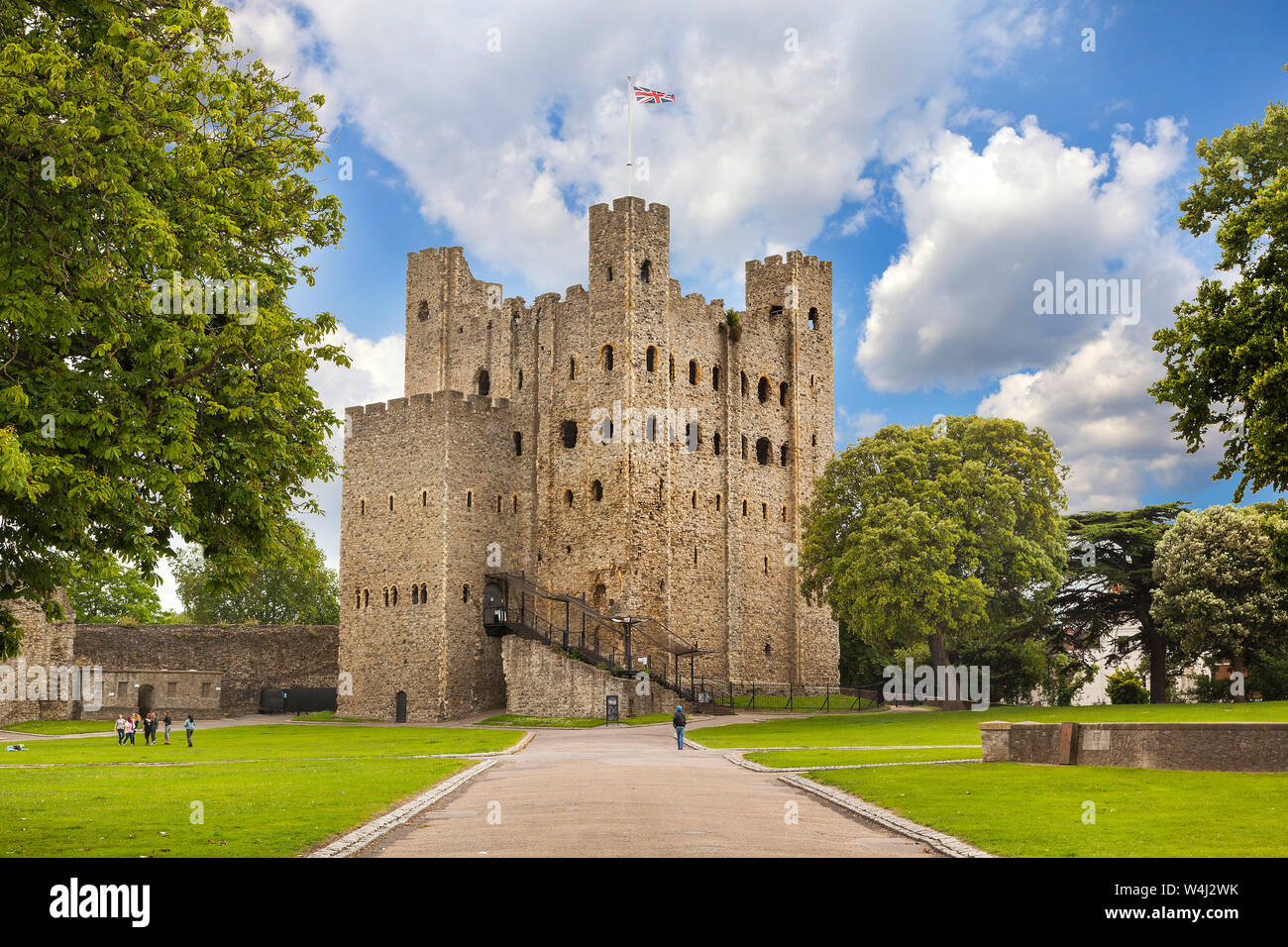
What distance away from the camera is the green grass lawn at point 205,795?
507 inches

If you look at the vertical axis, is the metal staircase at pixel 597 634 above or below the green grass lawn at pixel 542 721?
above

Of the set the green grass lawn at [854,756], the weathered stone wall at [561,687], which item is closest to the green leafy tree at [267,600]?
the weathered stone wall at [561,687]

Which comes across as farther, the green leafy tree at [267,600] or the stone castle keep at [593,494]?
the green leafy tree at [267,600]

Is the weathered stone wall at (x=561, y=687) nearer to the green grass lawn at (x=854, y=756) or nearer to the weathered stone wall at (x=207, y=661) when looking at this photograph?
the weathered stone wall at (x=207, y=661)

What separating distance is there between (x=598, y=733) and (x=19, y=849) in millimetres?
30466

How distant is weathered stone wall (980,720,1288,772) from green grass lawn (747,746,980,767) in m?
2.05

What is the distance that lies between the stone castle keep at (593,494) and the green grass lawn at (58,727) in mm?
12312

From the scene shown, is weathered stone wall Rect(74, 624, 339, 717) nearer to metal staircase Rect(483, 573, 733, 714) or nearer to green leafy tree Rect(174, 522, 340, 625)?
metal staircase Rect(483, 573, 733, 714)

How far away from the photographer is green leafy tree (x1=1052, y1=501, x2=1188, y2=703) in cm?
5616

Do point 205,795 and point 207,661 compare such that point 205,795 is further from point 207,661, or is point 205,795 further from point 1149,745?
point 207,661

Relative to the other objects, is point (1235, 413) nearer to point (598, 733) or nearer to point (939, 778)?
point (939, 778)

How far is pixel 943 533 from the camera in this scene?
4494cm
